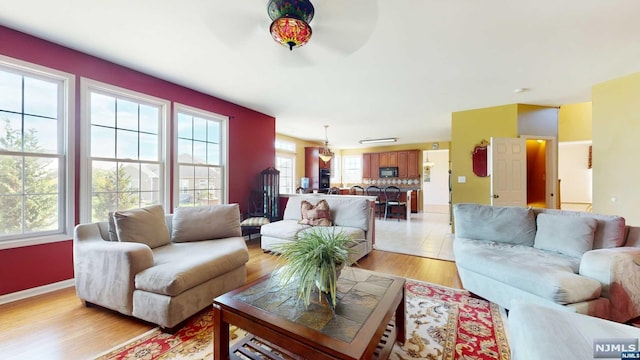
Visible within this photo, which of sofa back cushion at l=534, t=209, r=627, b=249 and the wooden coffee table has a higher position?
sofa back cushion at l=534, t=209, r=627, b=249

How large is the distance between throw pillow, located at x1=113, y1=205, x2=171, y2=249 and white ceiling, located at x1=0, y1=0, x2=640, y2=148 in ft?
5.69

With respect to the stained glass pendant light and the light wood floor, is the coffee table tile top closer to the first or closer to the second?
the light wood floor

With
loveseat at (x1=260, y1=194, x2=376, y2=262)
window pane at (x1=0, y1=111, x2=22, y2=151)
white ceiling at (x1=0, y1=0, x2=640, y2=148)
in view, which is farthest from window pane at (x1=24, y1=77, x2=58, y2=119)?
loveseat at (x1=260, y1=194, x2=376, y2=262)

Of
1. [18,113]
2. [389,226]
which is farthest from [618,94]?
[18,113]

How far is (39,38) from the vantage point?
242 centimetres

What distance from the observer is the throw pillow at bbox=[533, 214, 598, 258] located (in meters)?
2.10

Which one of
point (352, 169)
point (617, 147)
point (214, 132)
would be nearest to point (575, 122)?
point (617, 147)

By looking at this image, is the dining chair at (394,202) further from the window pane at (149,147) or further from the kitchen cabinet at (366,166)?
the window pane at (149,147)

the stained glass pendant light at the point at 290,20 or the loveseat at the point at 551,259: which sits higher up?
the stained glass pendant light at the point at 290,20

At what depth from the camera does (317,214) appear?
12.4 ft

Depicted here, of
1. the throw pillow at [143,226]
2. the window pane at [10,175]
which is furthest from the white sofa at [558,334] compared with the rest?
the window pane at [10,175]

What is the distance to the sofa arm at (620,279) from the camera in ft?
5.51

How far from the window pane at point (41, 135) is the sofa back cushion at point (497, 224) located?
180 inches

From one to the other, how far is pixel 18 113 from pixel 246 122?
2.87 meters
